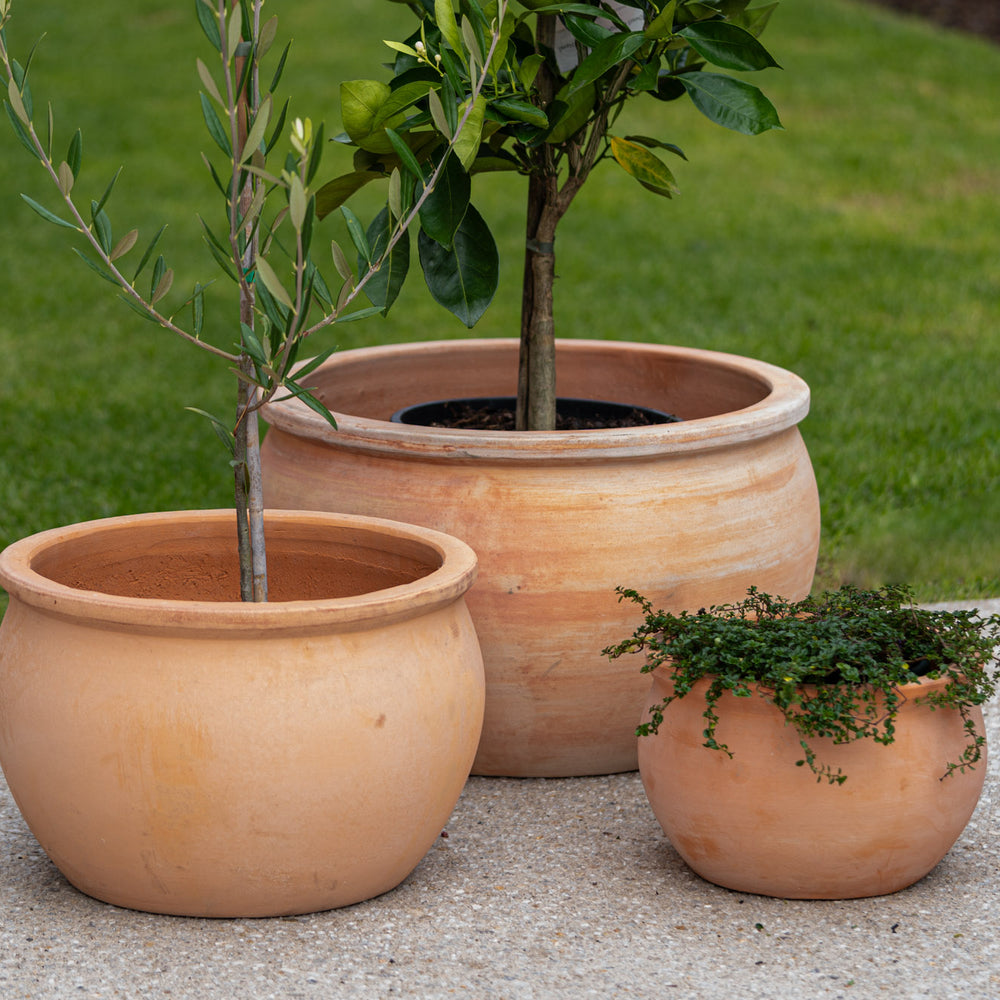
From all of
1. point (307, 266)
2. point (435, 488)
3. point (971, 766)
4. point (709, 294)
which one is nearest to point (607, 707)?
point (435, 488)

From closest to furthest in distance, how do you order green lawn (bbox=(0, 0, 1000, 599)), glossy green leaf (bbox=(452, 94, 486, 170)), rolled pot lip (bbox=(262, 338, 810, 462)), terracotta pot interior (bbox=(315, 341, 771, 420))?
1. glossy green leaf (bbox=(452, 94, 486, 170))
2. rolled pot lip (bbox=(262, 338, 810, 462))
3. terracotta pot interior (bbox=(315, 341, 771, 420))
4. green lawn (bbox=(0, 0, 1000, 599))

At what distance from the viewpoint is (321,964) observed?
2.34 metres

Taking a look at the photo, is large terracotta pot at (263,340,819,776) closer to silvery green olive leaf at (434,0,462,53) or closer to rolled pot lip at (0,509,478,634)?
rolled pot lip at (0,509,478,634)

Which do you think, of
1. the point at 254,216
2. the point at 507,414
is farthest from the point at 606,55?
the point at 507,414

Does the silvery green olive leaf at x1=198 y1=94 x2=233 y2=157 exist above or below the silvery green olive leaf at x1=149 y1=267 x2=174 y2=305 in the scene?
above

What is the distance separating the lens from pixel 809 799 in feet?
8.11

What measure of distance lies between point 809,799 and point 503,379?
6.25ft

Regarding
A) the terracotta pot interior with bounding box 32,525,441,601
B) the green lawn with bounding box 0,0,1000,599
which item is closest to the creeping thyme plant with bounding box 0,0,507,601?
the terracotta pot interior with bounding box 32,525,441,601

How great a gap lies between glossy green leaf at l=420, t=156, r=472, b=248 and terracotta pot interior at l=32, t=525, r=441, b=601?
2.03 feet

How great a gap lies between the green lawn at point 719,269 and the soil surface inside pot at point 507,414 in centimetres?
112

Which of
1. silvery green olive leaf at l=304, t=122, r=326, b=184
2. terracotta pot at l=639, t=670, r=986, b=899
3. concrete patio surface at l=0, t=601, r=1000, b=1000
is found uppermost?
silvery green olive leaf at l=304, t=122, r=326, b=184

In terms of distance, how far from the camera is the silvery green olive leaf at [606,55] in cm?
280

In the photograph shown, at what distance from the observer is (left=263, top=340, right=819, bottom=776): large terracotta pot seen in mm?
2930

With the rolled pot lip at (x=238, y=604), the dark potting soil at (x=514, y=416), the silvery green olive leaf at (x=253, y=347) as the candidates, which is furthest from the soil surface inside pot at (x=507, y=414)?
the silvery green olive leaf at (x=253, y=347)
